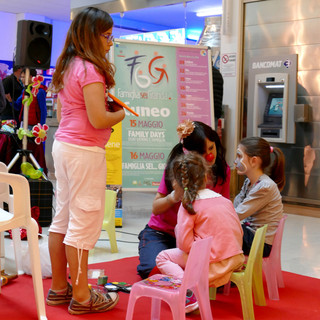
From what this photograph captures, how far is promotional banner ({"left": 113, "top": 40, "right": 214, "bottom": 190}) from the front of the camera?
538cm

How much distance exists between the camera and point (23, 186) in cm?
240

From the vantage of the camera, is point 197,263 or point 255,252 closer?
point 197,263

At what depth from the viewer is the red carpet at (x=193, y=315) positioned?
2.60 metres

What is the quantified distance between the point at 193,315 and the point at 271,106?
4.36 metres

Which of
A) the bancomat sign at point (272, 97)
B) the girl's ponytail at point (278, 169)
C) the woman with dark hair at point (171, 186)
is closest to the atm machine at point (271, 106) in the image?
the bancomat sign at point (272, 97)

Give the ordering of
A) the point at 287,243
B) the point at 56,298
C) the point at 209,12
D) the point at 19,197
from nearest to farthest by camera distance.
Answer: the point at 19,197 < the point at 56,298 < the point at 287,243 < the point at 209,12

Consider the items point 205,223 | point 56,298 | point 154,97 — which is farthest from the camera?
point 154,97

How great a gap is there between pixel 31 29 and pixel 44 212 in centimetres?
161

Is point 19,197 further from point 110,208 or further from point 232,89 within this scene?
point 232,89

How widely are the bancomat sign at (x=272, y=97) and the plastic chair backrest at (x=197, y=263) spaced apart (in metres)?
4.23

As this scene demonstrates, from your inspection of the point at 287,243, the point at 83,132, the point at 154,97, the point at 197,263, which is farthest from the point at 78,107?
the point at 154,97

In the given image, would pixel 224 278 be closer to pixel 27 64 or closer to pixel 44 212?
pixel 44 212

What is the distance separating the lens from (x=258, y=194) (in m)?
3.09

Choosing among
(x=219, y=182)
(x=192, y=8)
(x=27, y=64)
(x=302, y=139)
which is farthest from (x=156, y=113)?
(x=192, y=8)
